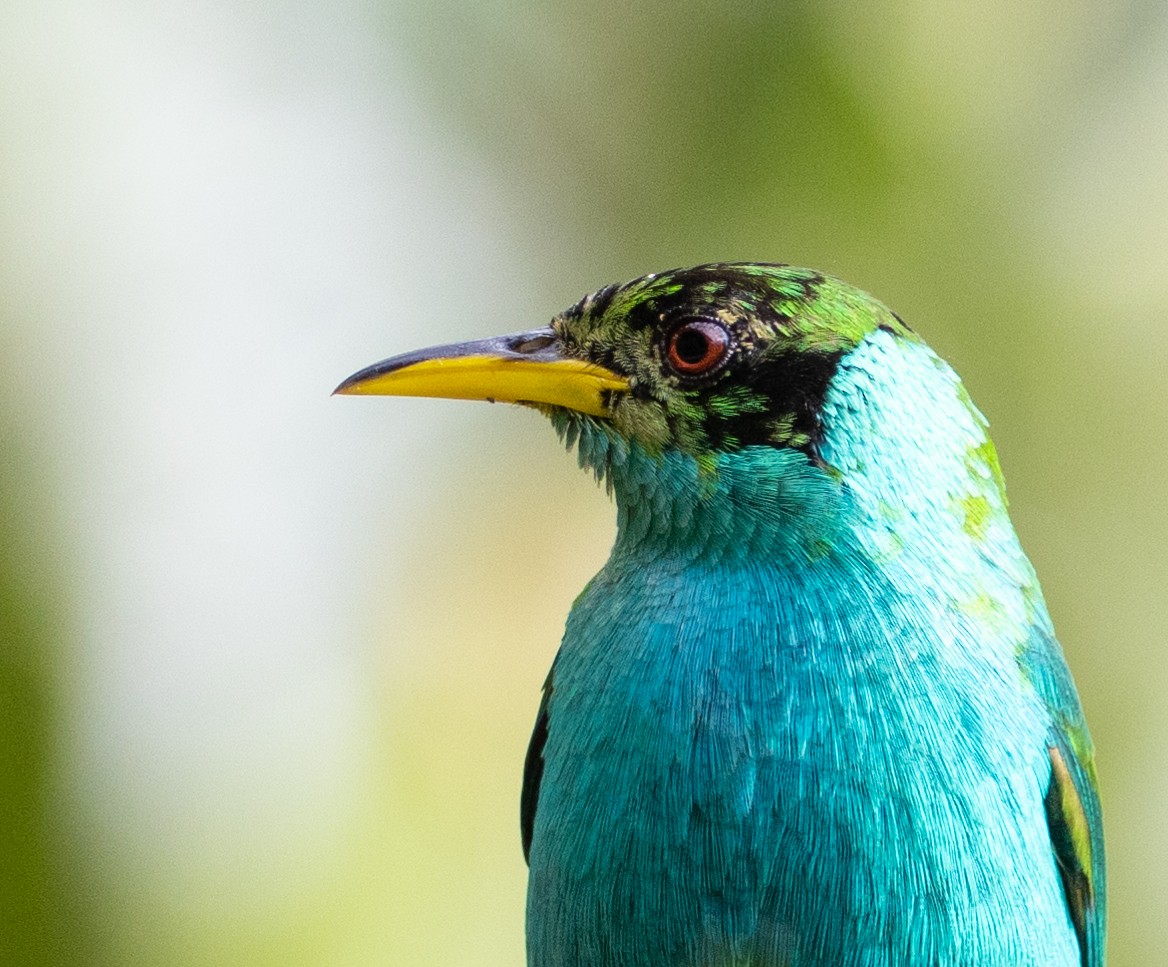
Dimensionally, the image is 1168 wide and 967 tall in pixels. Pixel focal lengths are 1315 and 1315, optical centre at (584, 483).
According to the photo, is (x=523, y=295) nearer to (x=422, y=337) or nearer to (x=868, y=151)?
(x=422, y=337)

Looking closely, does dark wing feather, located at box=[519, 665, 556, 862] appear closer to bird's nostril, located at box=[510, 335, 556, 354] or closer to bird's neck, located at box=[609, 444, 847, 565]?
bird's neck, located at box=[609, 444, 847, 565]

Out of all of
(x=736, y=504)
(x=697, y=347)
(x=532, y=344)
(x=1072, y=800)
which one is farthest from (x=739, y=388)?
(x=1072, y=800)

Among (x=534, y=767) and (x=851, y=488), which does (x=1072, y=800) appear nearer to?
(x=851, y=488)

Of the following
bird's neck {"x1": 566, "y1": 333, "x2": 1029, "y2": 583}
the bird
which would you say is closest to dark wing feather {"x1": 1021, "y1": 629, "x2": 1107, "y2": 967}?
the bird

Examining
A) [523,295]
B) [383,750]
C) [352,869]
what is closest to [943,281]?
[523,295]

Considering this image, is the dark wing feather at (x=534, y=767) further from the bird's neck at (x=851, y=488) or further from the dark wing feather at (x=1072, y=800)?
the dark wing feather at (x=1072, y=800)
